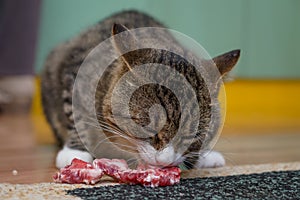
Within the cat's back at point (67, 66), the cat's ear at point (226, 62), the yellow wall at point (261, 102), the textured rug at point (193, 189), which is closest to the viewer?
the textured rug at point (193, 189)

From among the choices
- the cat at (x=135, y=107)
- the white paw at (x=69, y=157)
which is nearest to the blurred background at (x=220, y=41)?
the cat at (x=135, y=107)

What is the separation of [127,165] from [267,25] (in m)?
2.64

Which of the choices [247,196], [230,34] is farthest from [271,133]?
[247,196]

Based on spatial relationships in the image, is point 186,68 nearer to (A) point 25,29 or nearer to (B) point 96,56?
(B) point 96,56

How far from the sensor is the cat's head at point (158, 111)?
1.34 metres

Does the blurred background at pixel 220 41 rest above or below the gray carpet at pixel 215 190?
above

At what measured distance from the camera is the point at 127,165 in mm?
1506

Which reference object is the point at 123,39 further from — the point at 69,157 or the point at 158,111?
the point at 69,157

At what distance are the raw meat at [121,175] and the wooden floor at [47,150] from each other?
88 millimetres

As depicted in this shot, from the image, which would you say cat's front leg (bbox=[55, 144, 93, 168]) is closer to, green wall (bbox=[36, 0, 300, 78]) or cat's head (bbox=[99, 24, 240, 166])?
cat's head (bbox=[99, 24, 240, 166])

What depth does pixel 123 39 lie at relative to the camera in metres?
1.42

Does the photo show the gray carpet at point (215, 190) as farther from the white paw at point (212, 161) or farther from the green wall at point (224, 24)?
the green wall at point (224, 24)

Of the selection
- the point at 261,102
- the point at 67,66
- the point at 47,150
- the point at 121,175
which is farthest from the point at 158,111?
the point at 261,102

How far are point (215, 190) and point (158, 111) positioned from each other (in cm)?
24
